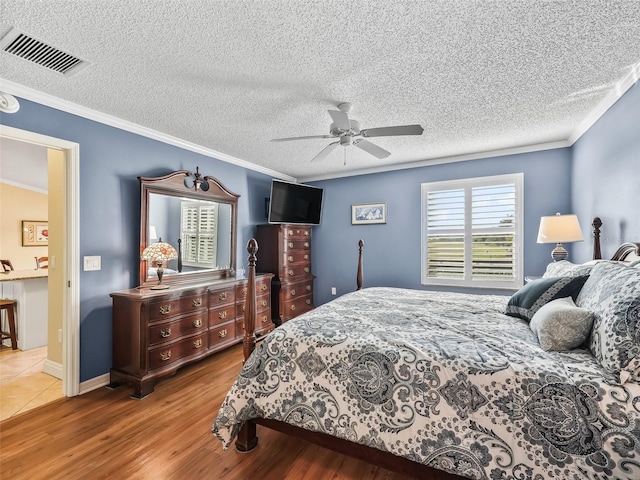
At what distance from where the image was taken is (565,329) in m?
1.42

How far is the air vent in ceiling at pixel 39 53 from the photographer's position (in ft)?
5.57

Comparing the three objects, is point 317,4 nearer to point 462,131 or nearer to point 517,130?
point 462,131

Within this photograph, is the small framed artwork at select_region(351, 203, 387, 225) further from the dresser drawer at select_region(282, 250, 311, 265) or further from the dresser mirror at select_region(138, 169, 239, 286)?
the dresser mirror at select_region(138, 169, 239, 286)

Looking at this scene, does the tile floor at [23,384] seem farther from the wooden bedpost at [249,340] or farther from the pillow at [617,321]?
the pillow at [617,321]

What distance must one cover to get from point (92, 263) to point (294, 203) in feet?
9.14

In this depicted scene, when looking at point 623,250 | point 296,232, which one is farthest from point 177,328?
point 623,250

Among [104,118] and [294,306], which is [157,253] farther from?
[294,306]

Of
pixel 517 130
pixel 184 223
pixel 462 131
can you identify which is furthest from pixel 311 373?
pixel 517 130

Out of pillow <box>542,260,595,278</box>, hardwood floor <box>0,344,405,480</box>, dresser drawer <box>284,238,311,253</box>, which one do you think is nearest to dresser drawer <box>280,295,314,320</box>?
dresser drawer <box>284,238,311,253</box>

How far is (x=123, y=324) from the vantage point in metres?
2.67

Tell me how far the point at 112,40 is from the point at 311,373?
225 centimetres

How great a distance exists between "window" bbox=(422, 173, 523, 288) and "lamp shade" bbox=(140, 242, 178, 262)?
3.40 meters

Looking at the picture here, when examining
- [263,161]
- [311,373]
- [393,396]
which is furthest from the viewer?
[263,161]

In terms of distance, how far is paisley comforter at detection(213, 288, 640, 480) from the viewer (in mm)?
1118
